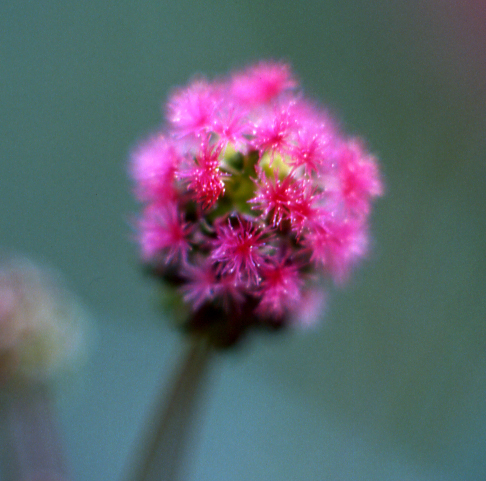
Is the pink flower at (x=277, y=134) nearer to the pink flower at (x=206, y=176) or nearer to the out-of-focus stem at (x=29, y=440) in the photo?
the pink flower at (x=206, y=176)

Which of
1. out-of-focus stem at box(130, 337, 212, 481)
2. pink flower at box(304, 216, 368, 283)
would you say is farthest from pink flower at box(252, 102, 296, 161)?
out-of-focus stem at box(130, 337, 212, 481)

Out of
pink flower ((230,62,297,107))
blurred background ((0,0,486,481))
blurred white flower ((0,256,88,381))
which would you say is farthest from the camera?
blurred background ((0,0,486,481))

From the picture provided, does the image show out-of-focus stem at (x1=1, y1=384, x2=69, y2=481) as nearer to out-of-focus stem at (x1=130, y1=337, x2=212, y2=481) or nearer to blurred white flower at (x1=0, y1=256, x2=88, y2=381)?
blurred white flower at (x1=0, y1=256, x2=88, y2=381)

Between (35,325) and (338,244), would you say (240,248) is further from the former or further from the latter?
(35,325)

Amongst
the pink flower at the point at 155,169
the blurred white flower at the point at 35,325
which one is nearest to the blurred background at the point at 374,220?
the blurred white flower at the point at 35,325

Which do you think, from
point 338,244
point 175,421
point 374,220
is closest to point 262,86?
point 338,244
